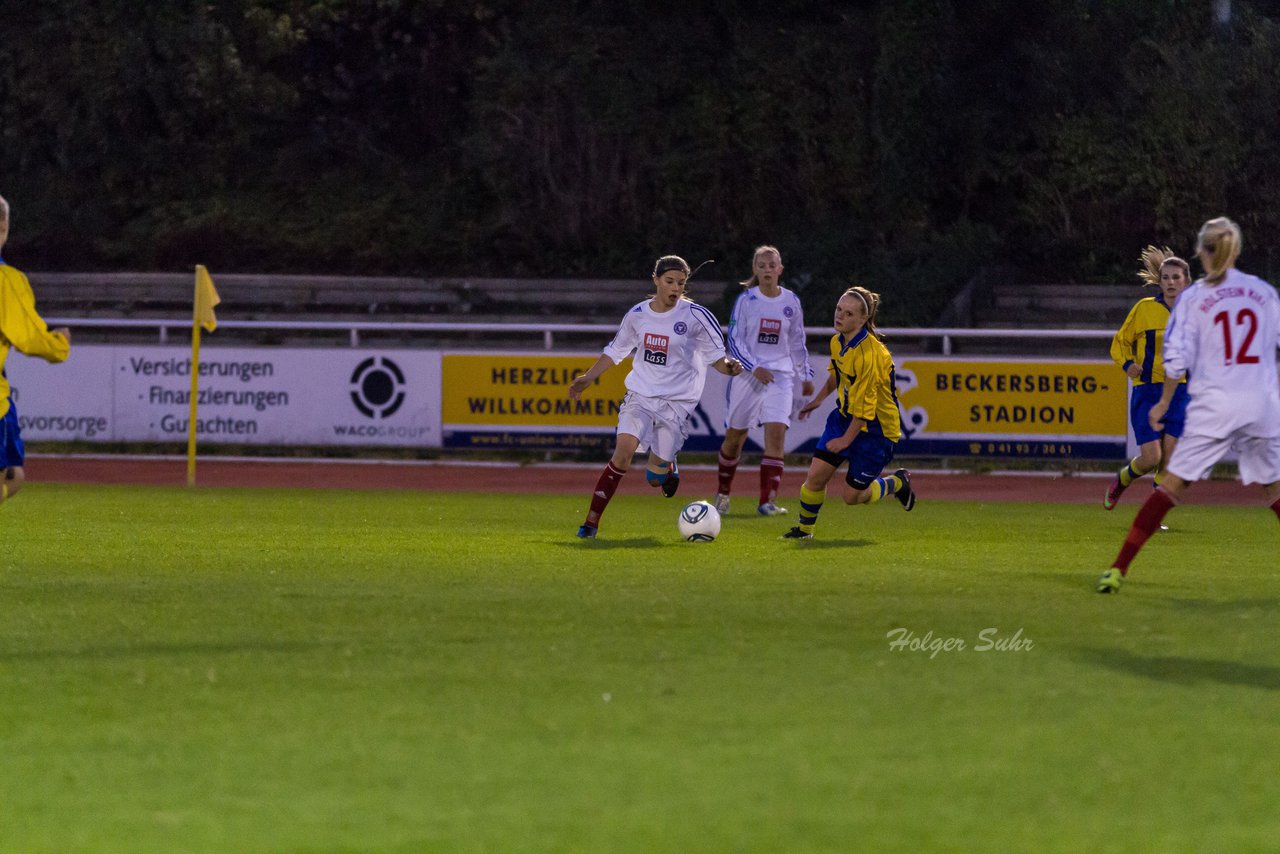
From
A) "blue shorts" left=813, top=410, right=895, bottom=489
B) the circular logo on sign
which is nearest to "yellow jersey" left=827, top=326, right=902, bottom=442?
"blue shorts" left=813, top=410, right=895, bottom=489

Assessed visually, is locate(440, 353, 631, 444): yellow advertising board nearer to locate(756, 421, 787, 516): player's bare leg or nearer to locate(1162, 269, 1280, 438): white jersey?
locate(756, 421, 787, 516): player's bare leg

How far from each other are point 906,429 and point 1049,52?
14257 millimetres

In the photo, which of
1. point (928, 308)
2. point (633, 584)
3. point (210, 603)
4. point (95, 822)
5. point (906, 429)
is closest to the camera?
point (95, 822)

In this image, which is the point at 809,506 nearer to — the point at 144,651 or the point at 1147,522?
the point at 1147,522

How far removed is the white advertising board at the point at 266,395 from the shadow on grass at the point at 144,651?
13.7m

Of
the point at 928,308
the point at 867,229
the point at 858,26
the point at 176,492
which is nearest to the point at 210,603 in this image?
the point at 176,492

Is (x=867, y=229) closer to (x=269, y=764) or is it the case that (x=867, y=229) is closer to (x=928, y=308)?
(x=928, y=308)

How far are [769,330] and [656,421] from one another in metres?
2.70

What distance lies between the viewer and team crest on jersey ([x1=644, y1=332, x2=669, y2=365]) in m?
12.4

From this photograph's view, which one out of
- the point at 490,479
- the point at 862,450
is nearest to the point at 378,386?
the point at 490,479

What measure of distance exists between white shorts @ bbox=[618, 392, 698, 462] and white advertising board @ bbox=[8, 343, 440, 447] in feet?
29.2

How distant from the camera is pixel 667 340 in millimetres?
12453

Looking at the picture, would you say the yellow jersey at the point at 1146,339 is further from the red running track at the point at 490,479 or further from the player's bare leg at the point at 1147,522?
the player's bare leg at the point at 1147,522

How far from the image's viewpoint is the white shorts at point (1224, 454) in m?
8.93
